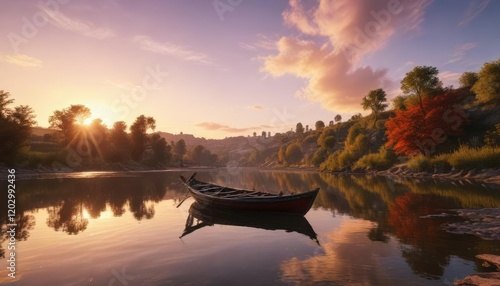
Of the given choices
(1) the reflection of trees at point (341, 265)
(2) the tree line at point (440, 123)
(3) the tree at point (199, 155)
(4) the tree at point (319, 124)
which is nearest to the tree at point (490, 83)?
(2) the tree line at point (440, 123)

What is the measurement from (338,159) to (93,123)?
8772 cm

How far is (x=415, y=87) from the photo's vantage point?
57.5 meters

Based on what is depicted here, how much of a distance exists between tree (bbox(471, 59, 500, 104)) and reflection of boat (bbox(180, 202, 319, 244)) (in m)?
60.5

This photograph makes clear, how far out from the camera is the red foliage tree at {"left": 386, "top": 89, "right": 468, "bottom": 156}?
51000 mm

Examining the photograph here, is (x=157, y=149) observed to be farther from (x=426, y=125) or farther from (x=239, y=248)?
(x=239, y=248)

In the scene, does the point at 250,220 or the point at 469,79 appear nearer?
the point at 250,220

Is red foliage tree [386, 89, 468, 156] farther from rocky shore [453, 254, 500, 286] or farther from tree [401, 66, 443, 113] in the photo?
rocky shore [453, 254, 500, 286]

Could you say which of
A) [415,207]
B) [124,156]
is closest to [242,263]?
[415,207]

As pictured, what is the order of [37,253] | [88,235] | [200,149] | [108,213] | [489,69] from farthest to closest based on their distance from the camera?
[200,149]
[489,69]
[108,213]
[88,235]
[37,253]

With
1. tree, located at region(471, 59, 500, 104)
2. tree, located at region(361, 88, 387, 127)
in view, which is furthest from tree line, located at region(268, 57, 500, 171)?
tree, located at region(361, 88, 387, 127)

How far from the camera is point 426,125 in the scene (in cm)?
5106

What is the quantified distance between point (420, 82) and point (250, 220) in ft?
183

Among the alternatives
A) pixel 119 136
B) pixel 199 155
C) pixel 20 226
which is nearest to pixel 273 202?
pixel 20 226

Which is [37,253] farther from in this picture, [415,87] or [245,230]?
[415,87]
